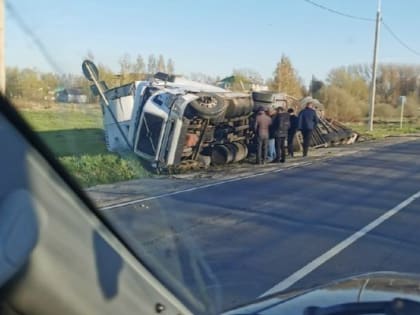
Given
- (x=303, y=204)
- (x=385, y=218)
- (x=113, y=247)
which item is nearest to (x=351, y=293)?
(x=113, y=247)

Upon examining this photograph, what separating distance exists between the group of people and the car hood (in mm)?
13747

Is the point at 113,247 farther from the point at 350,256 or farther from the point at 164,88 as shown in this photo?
the point at 164,88

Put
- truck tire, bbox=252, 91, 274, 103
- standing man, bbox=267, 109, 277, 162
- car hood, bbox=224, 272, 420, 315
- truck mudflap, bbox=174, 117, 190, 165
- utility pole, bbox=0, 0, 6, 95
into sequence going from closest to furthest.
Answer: utility pole, bbox=0, 0, 6, 95, car hood, bbox=224, 272, 420, 315, truck mudflap, bbox=174, 117, 190, 165, standing man, bbox=267, 109, 277, 162, truck tire, bbox=252, 91, 274, 103

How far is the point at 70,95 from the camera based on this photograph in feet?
5.76

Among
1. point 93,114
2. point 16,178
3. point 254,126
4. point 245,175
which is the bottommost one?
point 245,175

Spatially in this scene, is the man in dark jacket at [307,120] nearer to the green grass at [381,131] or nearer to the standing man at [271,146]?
the standing man at [271,146]

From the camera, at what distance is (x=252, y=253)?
21.2 feet

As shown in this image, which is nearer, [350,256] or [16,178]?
[16,178]

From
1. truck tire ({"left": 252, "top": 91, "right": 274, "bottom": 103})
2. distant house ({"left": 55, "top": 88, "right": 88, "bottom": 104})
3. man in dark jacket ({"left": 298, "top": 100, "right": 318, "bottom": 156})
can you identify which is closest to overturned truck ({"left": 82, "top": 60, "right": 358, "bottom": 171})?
truck tire ({"left": 252, "top": 91, "right": 274, "bottom": 103})

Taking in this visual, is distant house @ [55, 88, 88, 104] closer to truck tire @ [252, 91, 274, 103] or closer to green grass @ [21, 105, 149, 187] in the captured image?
green grass @ [21, 105, 149, 187]

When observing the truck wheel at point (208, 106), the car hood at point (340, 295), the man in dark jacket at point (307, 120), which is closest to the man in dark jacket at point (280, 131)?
the man in dark jacket at point (307, 120)

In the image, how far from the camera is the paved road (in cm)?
256

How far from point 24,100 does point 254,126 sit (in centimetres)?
1529

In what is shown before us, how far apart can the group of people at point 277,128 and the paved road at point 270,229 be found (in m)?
2.96
